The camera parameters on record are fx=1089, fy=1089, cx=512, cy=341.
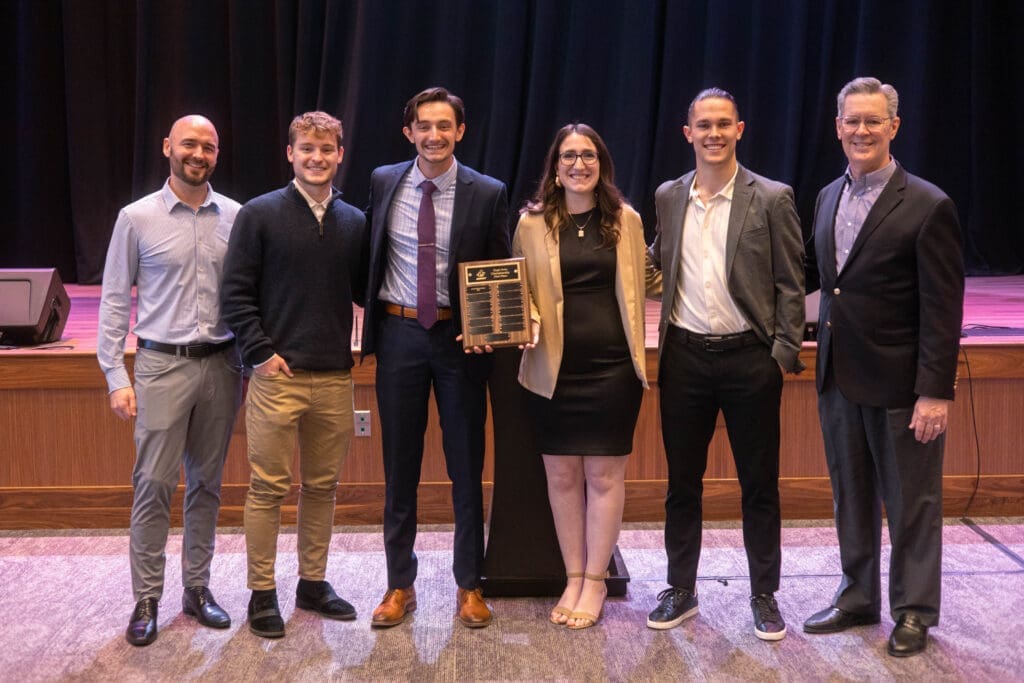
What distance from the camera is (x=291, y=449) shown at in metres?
3.06

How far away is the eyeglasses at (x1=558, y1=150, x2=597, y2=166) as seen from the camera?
292 cm

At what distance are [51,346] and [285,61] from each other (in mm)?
2895

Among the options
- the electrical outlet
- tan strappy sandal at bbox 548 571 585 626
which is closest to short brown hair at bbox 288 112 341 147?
the electrical outlet

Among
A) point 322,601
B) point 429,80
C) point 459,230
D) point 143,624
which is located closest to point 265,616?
point 322,601

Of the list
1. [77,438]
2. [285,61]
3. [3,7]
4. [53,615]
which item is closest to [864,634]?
[53,615]

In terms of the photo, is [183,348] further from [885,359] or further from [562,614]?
[885,359]

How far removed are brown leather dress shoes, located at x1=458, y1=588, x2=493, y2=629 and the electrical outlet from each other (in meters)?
0.98

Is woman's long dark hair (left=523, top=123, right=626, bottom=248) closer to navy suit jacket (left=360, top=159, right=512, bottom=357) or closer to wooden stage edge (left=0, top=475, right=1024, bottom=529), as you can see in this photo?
navy suit jacket (left=360, top=159, right=512, bottom=357)

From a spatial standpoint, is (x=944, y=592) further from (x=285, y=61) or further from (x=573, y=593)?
(x=285, y=61)

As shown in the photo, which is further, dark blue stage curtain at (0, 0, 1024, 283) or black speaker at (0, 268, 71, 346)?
dark blue stage curtain at (0, 0, 1024, 283)

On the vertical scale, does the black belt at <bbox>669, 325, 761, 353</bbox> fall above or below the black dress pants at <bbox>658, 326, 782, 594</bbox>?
above

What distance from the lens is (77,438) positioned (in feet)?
12.8

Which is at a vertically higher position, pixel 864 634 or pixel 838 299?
pixel 838 299

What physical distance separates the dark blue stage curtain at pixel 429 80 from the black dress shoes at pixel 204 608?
365 cm
